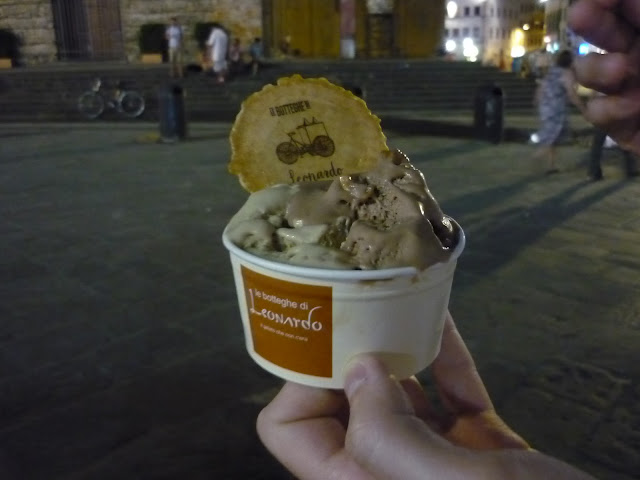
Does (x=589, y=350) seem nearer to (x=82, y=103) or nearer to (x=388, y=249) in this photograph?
(x=388, y=249)

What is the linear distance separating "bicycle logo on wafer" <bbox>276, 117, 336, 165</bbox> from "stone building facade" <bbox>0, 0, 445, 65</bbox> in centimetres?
2112

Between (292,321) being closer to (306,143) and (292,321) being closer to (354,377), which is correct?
(354,377)

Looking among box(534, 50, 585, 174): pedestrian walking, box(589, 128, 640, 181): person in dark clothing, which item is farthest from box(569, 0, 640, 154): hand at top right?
box(534, 50, 585, 174): pedestrian walking

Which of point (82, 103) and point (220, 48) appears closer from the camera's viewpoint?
point (82, 103)

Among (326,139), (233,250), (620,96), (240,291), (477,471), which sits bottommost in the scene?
(477,471)

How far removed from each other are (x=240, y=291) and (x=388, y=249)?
0.41 m

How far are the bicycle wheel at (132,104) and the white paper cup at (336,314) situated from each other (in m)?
15.0

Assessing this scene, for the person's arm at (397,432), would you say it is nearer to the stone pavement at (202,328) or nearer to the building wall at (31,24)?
the stone pavement at (202,328)

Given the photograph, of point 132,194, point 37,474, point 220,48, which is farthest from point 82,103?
point 37,474

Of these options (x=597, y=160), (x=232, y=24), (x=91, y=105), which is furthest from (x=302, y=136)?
(x=232, y=24)

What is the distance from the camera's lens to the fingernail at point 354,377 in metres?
1.32

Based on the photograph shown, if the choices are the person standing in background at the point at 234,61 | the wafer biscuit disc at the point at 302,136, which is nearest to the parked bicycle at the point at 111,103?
the person standing in background at the point at 234,61

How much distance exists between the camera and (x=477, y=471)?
3.43 ft

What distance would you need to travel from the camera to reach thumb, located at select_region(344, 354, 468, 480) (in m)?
1.09
